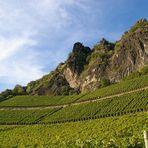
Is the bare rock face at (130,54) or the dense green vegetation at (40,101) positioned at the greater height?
the bare rock face at (130,54)

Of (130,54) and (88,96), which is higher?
(130,54)

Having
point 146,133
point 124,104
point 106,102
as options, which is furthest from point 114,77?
point 146,133

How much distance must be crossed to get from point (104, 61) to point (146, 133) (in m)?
145

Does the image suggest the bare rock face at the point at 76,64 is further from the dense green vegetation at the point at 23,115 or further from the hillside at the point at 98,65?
the dense green vegetation at the point at 23,115

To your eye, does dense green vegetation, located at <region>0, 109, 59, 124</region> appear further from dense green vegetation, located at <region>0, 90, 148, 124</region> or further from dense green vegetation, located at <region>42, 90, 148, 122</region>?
dense green vegetation, located at <region>42, 90, 148, 122</region>

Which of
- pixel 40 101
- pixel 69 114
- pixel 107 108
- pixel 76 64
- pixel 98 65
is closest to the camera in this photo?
pixel 107 108

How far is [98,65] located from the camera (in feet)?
518

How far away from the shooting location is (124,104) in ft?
305

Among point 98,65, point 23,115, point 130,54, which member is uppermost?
point 130,54

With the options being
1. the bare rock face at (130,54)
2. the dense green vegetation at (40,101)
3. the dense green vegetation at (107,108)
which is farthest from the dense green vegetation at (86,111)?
the bare rock face at (130,54)

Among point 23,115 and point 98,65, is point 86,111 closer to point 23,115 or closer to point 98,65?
point 23,115

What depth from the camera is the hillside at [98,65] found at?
480 feet

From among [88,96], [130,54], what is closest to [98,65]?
[130,54]

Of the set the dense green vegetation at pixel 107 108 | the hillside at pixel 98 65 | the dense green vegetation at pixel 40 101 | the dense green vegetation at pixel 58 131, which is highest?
the hillside at pixel 98 65
